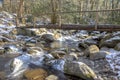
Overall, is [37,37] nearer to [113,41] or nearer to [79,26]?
[79,26]

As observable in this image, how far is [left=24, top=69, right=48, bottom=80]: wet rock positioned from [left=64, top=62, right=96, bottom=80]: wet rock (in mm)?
869

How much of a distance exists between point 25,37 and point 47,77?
1001 centimetres

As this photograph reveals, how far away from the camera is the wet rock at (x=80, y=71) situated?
25.0 ft

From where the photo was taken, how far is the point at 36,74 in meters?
8.24

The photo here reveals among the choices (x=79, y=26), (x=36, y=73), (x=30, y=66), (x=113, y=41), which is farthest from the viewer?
(x=79, y=26)

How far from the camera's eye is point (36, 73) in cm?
836

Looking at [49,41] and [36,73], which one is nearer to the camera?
[36,73]

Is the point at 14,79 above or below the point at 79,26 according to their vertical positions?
below

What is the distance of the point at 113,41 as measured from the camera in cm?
1163

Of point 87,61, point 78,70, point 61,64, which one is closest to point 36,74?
point 61,64

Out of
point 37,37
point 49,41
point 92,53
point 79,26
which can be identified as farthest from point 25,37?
point 92,53

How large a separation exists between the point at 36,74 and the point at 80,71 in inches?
66.4

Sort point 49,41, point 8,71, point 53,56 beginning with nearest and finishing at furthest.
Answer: point 8,71
point 53,56
point 49,41

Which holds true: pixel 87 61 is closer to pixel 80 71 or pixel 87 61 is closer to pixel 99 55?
pixel 99 55
